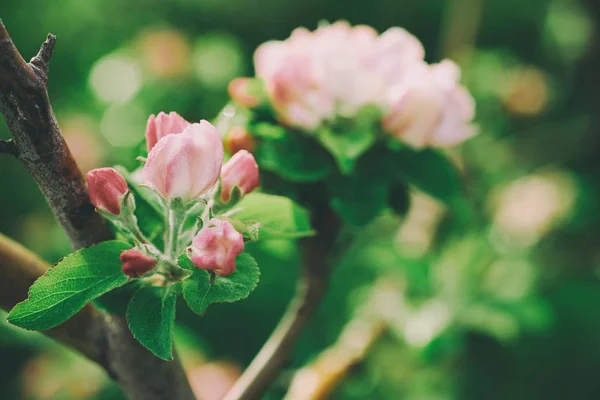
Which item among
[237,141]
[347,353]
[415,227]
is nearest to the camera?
[237,141]

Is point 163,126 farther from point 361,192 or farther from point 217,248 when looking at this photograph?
point 361,192

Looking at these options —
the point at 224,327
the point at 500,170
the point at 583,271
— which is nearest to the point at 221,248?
the point at 224,327

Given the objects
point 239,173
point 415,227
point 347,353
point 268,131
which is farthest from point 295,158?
point 415,227

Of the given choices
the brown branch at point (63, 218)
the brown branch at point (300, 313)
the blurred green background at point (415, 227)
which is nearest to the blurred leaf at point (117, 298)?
the brown branch at point (63, 218)

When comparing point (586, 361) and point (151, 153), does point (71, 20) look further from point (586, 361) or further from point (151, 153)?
point (586, 361)

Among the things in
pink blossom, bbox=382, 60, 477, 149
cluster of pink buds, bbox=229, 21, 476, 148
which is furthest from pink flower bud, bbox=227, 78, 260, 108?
pink blossom, bbox=382, 60, 477, 149

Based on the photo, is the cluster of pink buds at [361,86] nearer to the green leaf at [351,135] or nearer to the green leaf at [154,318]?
the green leaf at [351,135]

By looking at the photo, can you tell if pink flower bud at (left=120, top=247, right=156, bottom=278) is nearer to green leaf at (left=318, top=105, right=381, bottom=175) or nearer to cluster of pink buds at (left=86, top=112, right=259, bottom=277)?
cluster of pink buds at (left=86, top=112, right=259, bottom=277)
